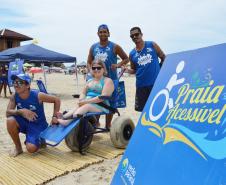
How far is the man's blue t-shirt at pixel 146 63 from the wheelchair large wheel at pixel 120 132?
0.62 m

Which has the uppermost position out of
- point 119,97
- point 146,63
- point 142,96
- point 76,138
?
point 146,63

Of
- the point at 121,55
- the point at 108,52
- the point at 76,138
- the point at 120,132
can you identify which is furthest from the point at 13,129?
the point at 121,55

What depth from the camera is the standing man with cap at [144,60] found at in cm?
482

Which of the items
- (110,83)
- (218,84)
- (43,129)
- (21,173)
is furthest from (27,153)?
(218,84)

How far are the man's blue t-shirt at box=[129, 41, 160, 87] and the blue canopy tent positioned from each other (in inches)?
387

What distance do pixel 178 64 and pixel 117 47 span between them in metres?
2.93

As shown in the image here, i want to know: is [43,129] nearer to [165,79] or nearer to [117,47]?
[117,47]

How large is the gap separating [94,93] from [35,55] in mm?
10080

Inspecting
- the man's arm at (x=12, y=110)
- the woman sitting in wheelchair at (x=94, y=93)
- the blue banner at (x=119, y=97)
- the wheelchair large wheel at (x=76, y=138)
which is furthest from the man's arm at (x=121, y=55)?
the man's arm at (x=12, y=110)

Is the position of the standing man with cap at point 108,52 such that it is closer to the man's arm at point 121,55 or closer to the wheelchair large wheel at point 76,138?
the man's arm at point 121,55

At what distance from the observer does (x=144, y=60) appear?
484cm

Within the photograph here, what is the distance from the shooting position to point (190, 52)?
7.81 ft

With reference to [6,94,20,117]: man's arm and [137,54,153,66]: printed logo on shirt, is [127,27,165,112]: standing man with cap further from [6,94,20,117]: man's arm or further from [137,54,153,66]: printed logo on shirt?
[6,94,20,117]: man's arm

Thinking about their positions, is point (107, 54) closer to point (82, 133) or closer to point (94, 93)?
point (94, 93)
